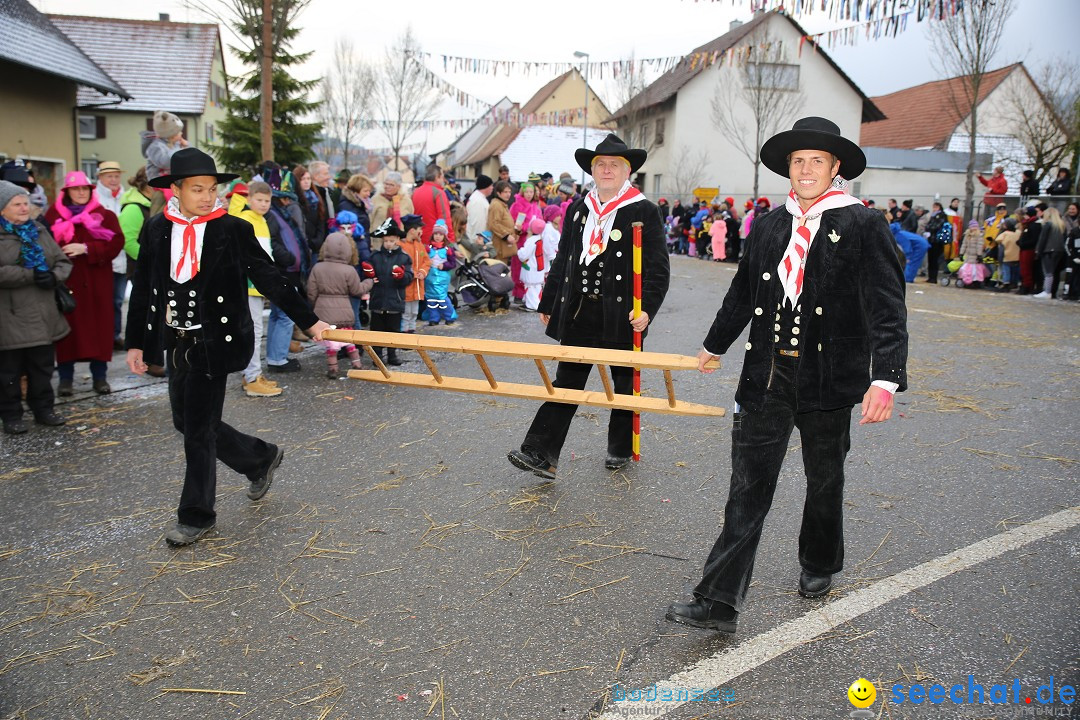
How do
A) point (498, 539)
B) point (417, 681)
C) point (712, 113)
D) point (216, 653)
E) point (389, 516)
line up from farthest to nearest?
point (712, 113)
point (389, 516)
point (498, 539)
point (216, 653)
point (417, 681)

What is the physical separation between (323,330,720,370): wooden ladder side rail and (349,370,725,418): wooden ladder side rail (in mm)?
232

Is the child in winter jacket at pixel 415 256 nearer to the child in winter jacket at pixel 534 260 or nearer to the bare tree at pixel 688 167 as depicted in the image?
the child in winter jacket at pixel 534 260

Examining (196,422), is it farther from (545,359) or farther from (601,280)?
(601,280)

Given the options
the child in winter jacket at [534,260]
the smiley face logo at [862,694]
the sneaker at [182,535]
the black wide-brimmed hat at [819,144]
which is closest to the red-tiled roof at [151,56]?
the child in winter jacket at [534,260]

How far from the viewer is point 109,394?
7668 millimetres

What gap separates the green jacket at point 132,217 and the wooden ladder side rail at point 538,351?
16.6 feet

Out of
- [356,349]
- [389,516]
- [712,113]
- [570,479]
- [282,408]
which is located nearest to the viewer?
[389,516]

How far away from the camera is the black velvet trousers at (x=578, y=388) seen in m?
5.37

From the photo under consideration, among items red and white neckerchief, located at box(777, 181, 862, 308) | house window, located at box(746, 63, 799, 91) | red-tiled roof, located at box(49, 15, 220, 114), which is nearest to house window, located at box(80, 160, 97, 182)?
red-tiled roof, located at box(49, 15, 220, 114)

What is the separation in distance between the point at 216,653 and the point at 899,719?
9.04ft

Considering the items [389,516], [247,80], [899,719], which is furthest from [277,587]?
[247,80]

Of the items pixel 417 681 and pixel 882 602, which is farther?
pixel 882 602

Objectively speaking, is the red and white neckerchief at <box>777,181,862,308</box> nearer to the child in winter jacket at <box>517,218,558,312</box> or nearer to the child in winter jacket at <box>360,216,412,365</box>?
the child in winter jacket at <box>360,216,412,365</box>

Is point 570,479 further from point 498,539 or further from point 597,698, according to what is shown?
point 597,698
